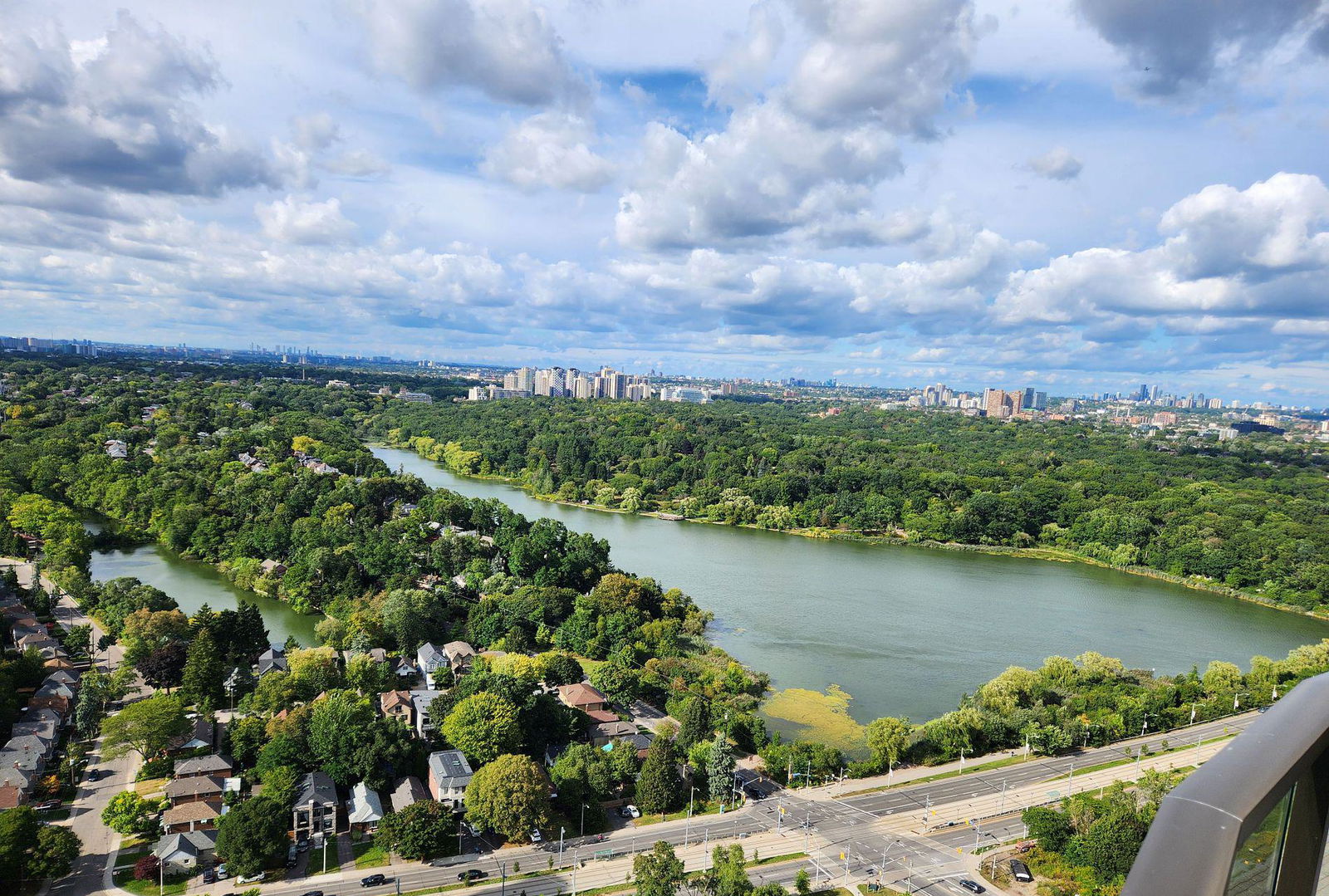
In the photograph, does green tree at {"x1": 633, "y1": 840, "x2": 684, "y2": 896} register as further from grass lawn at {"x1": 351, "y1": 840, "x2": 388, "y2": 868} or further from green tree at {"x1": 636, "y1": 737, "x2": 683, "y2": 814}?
grass lawn at {"x1": 351, "y1": 840, "x2": 388, "y2": 868}

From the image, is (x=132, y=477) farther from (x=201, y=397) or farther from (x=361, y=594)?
(x=201, y=397)

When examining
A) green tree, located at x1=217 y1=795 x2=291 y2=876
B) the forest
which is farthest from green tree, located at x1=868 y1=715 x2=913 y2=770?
the forest

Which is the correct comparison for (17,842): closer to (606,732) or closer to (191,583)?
(606,732)

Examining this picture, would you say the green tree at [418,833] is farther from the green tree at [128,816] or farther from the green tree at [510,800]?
the green tree at [128,816]

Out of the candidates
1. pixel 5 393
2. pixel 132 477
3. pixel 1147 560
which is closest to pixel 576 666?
pixel 132 477

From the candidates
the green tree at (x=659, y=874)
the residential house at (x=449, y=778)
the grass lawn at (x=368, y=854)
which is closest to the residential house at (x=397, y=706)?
the residential house at (x=449, y=778)

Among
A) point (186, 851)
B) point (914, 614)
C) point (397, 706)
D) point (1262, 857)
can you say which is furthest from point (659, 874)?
point (914, 614)
